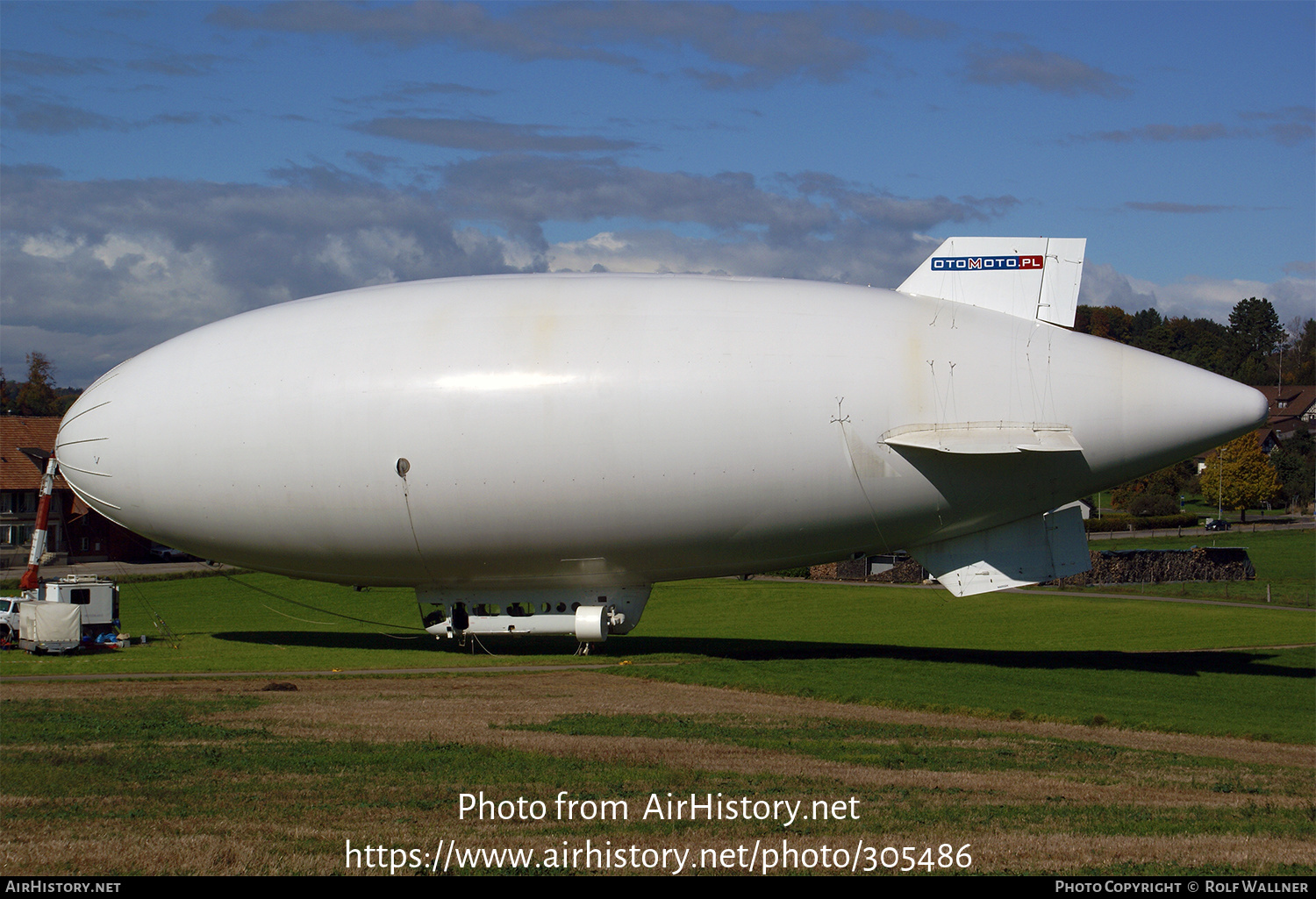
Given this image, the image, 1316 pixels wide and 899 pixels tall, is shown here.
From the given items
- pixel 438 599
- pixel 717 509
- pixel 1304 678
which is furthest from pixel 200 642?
pixel 1304 678

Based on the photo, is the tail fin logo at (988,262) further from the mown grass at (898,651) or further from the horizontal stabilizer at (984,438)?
the mown grass at (898,651)

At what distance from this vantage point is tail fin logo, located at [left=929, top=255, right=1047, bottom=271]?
77.5 ft

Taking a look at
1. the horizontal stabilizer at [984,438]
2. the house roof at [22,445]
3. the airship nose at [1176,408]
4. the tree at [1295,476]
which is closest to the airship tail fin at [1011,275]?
the airship nose at [1176,408]

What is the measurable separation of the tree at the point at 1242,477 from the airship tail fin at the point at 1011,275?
84878mm

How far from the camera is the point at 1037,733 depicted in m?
18.4

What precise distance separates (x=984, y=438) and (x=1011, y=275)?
14.1ft

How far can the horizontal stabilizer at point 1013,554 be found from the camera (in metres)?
23.4

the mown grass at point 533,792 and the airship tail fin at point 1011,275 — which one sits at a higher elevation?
the airship tail fin at point 1011,275

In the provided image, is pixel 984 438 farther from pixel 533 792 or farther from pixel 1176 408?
pixel 533 792

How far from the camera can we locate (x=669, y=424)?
21.4 meters

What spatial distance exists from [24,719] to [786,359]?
14.5m

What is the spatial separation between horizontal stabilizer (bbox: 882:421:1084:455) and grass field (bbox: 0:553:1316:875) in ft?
16.0

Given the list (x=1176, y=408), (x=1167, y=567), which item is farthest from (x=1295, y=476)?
(x=1176, y=408)

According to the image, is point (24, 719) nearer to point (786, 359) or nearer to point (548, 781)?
point (548, 781)
